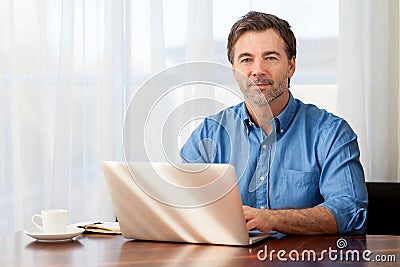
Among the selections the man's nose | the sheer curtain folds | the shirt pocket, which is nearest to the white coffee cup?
the shirt pocket

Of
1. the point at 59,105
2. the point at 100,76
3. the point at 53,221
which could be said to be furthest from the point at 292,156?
the point at 59,105

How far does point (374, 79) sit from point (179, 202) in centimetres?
122

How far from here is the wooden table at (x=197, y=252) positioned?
152cm

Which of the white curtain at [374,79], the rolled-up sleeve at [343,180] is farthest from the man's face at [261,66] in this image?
the white curtain at [374,79]

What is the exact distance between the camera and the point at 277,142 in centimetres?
226

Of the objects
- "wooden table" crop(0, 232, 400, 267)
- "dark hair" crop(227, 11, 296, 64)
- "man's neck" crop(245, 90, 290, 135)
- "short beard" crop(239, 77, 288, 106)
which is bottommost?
"wooden table" crop(0, 232, 400, 267)

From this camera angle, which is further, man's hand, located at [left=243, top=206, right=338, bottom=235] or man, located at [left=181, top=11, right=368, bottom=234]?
man, located at [left=181, top=11, right=368, bottom=234]

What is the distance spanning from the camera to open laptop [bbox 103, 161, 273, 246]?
1.64 meters

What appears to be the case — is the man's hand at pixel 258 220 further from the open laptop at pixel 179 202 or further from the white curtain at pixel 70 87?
the white curtain at pixel 70 87

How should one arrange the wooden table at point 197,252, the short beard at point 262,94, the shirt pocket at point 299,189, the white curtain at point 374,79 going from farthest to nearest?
the white curtain at point 374,79 < the short beard at point 262,94 < the shirt pocket at point 299,189 < the wooden table at point 197,252

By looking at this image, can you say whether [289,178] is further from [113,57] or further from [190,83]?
[113,57]

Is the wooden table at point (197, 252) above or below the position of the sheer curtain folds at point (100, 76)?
below

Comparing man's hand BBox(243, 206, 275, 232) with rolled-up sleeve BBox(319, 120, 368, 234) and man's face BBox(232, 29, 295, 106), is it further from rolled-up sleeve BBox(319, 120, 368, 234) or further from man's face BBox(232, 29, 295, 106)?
man's face BBox(232, 29, 295, 106)

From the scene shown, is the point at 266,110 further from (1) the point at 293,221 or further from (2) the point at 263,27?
(1) the point at 293,221
